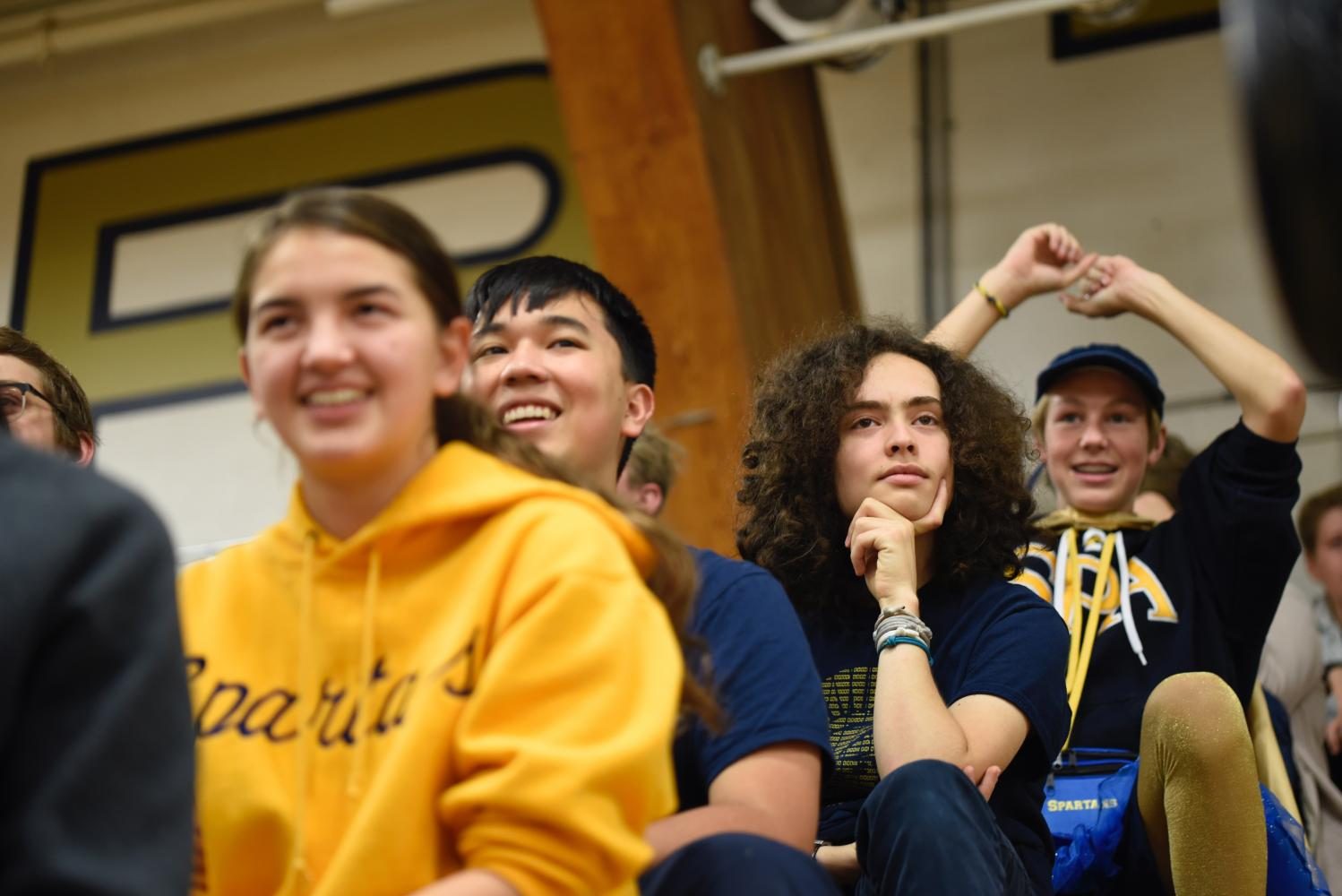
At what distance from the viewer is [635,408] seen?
186 centimetres

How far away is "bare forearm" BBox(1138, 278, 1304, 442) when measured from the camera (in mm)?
2117

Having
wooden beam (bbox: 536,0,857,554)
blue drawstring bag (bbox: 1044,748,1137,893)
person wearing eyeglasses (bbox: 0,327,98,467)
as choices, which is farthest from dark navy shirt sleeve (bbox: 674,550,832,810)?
wooden beam (bbox: 536,0,857,554)

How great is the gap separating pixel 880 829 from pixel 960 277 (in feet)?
10.5

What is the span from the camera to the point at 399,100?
195 inches

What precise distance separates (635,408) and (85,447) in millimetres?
689

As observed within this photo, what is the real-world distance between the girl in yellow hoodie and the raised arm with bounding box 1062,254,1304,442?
1.20 m

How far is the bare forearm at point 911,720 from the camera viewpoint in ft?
4.92

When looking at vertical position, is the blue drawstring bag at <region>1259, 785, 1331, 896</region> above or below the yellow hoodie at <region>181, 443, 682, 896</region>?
below

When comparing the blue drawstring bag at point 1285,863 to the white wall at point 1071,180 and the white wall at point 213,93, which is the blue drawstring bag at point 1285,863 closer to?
the white wall at point 1071,180

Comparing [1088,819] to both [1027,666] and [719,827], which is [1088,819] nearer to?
[1027,666]

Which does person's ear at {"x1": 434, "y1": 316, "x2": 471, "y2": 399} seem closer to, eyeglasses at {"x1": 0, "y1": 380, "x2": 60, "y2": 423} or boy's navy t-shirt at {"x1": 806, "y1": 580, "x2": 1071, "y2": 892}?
boy's navy t-shirt at {"x1": 806, "y1": 580, "x2": 1071, "y2": 892}

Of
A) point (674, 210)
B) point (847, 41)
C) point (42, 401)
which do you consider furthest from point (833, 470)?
point (847, 41)

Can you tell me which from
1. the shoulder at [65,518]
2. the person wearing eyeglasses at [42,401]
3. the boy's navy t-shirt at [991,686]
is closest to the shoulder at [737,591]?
the boy's navy t-shirt at [991,686]

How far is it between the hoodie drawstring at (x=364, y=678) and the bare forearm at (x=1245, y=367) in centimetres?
139
